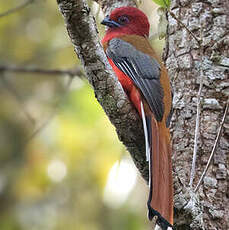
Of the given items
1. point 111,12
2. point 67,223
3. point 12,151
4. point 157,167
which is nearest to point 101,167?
point 67,223

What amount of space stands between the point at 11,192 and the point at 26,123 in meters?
0.94

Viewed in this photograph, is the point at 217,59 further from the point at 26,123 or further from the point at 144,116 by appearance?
the point at 26,123

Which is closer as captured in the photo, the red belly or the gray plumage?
the red belly

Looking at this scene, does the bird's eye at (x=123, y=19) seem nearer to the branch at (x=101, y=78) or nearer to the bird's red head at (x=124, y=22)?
the bird's red head at (x=124, y=22)

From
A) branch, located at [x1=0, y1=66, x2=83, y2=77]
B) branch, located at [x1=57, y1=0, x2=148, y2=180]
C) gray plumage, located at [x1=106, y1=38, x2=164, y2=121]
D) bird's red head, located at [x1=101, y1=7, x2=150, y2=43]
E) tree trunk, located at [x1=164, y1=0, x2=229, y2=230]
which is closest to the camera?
branch, located at [x1=57, y1=0, x2=148, y2=180]

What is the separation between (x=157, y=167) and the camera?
8.92 ft

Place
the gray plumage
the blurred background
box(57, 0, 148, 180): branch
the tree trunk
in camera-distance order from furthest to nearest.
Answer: the blurred background < the gray plumage < the tree trunk < box(57, 0, 148, 180): branch

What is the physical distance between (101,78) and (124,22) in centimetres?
137

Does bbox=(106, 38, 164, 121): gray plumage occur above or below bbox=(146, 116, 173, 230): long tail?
above

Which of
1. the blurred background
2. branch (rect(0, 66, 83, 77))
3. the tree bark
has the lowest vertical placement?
the blurred background

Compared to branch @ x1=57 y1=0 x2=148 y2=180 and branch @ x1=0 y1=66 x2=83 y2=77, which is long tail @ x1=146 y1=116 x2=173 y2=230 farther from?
branch @ x1=0 y1=66 x2=83 y2=77

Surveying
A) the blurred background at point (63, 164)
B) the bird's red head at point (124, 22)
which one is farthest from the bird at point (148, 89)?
the blurred background at point (63, 164)

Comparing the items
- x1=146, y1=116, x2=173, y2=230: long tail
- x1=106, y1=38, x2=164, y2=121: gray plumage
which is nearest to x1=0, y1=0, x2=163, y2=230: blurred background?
Result: x1=106, y1=38, x2=164, y2=121: gray plumage

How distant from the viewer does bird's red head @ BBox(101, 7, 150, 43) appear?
3832 millimetres
